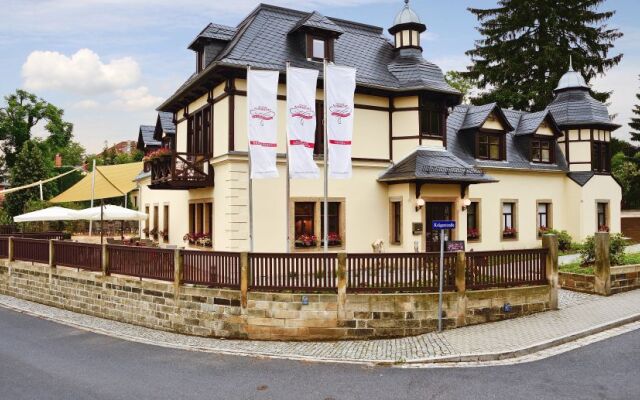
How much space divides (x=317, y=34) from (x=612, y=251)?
12.7 meters

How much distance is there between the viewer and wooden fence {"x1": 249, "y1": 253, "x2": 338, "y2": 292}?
11609mm

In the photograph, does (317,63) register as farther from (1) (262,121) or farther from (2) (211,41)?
(1) (262,121)

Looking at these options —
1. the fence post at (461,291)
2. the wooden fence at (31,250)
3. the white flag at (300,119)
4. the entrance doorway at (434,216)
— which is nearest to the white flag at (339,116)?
the white flag at (300,119)

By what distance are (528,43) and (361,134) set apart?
94.9 ft

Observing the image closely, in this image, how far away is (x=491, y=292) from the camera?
39.5 feet

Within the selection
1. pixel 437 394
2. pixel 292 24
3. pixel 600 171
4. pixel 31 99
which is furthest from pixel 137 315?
pixel 31 99

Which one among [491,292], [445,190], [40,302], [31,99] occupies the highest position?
[31,99]

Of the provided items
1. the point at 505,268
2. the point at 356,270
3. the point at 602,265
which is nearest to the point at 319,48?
the point at 356,270

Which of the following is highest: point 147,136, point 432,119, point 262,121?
point 147,136

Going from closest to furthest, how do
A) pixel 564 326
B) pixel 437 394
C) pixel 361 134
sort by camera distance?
1. pixel 437 394
2. pixel 564 326
3. pixel 361 134

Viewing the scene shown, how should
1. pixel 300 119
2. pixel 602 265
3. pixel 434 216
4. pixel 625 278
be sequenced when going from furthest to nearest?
pixel 434 216 < pixel 625 278 < pixel 300 119 < pixel 602 265

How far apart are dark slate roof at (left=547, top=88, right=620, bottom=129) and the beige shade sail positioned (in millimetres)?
32060

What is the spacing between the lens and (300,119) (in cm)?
1499

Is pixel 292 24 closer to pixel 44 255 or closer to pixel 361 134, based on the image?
pixel 361 134
